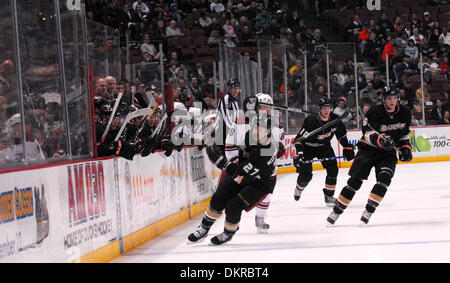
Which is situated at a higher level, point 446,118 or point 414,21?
point 414,21

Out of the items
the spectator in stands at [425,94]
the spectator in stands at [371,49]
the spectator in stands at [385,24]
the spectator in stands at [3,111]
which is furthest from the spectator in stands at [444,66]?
the spectator in stands at [3,111]

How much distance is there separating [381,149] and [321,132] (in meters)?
2.25

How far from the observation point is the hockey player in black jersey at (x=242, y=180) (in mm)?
6195

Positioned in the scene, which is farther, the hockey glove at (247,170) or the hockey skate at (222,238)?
the hockey skate at (222,238)

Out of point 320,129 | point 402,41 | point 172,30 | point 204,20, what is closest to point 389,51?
point 402,41

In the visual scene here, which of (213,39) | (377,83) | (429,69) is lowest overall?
(377,83)

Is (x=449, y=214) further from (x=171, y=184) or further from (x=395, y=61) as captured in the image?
(x=395, y=61)

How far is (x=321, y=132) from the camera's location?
30.7 feet

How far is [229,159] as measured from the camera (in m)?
6.48

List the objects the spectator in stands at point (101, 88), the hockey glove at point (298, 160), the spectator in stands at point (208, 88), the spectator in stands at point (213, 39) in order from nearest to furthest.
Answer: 1. the spectator in stands at point (101, 88)
2. the hockey glove at point (298, 160)
3. the spectator in stands at point (208, 88)
4. the spectator in stands at point (213, 39)

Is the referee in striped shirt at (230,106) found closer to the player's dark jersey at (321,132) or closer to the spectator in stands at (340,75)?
the player's dark jersey at (321,132)

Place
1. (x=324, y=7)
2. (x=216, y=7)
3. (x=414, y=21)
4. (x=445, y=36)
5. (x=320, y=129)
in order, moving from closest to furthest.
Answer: (x=320, y=129), (x=445, y=36), (x=216, y=7), (x=414, y=21), (x=324, y=7)

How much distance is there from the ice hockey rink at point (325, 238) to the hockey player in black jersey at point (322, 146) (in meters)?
0.34

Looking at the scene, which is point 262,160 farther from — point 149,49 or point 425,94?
point 425,94
